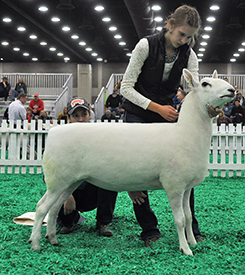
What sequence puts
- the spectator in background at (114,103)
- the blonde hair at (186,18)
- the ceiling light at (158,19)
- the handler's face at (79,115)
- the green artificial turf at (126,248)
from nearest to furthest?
the green artificial turf at (126,248) → the blonde hair at (186,18) → the handler's face at (79,115) → the ceiling light at (158,19) → the spectator in background at (114,103)

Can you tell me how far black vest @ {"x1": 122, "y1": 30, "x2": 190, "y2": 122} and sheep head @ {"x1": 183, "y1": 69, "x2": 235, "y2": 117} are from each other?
33cm

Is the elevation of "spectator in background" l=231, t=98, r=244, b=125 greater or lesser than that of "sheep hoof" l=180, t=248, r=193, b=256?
greater

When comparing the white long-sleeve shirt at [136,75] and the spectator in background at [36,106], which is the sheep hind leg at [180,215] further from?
the spectator in background at [36,106]

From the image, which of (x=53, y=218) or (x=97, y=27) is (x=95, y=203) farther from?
(x=97, y=27)

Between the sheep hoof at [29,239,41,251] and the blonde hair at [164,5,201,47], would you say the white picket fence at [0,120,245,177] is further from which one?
the blonde hair at [164,5,201,47]

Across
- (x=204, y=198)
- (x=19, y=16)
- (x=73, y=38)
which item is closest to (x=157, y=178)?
(x=204, y=198)

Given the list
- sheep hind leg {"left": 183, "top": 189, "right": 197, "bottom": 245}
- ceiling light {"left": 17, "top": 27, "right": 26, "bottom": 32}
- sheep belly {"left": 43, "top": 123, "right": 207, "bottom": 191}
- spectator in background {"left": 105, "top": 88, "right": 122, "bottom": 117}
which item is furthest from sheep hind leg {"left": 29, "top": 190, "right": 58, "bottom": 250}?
ceiling light {"left": 17, "top": 27, "right": 26, "bottom": 32}

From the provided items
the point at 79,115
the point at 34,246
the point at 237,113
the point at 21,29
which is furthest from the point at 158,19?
the point at 34,246

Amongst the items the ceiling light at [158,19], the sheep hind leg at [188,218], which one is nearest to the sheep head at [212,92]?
the sheep hind leg at [188,218]

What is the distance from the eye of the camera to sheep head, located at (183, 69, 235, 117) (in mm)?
2457

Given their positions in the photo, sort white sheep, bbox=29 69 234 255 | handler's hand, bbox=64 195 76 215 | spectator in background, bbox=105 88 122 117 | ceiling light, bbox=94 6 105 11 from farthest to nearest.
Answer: spectator in background, bbox=105 88 122 117 < ceiling light, bbox=94 6 105 11 < handler's hand, bbox=64 195 76 215 < white sheep, bbox=29 69 234 255

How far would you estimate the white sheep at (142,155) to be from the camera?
8.36ft

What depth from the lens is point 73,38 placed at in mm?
19672

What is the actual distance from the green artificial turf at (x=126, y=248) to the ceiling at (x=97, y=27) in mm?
8341
